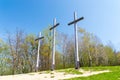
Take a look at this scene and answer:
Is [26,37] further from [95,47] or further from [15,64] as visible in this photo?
[95,47]

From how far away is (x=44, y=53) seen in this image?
41.3 metres

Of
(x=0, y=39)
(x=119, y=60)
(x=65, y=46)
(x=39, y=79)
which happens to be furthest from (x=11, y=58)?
(x=119, y=60)

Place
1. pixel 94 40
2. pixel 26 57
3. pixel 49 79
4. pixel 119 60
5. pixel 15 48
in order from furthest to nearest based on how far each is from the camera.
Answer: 1. pixel 119 60
2. pixel 94 40
3. pixel 26 57
4. pixel 15 48
5. pixel 49 79

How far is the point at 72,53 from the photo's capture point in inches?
1925

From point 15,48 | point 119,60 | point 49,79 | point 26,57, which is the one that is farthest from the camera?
point 119,60

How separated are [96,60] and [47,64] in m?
13.1

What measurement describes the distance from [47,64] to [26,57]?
506cm

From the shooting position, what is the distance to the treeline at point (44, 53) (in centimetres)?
3947

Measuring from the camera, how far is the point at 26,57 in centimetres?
4178

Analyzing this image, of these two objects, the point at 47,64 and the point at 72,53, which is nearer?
the point at 47,64

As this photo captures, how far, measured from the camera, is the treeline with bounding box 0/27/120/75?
39469 millimetres

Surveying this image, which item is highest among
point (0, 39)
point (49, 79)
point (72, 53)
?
point (0, 39)

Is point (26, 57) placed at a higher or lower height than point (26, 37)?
lower

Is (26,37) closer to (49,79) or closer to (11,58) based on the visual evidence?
(11,58)
